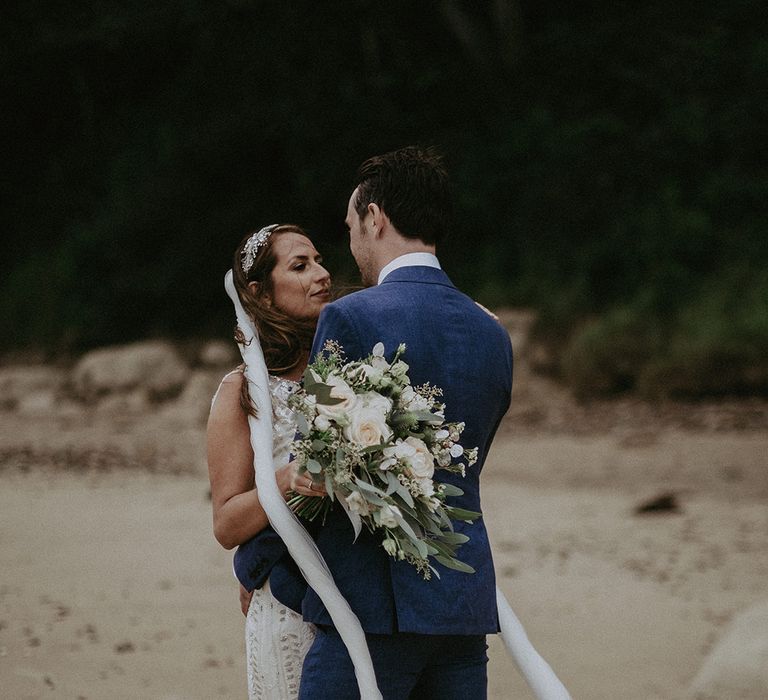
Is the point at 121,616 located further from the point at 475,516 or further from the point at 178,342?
the point at 178,342

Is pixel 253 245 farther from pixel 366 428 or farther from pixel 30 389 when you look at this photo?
pixel 30 389

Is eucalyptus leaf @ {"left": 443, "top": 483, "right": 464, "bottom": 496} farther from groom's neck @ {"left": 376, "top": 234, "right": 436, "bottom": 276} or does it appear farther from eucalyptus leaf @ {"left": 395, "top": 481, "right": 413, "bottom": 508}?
groom's neck @ {"left": 376, "top": 234, "right": 436, "bottom": 276}

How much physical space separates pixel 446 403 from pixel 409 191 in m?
0.45

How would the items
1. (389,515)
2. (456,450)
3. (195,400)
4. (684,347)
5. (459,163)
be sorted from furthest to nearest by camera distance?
(459,163), (195,400), (684,347), (456,450), (389,515)

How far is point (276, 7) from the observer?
69.1 feet

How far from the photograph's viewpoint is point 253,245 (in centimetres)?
295

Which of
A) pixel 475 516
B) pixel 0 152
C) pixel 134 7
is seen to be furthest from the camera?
pixel 0 152

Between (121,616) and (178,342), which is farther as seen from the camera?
(178,342)

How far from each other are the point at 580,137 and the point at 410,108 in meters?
3.37

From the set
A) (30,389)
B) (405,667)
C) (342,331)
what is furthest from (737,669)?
(30,389)

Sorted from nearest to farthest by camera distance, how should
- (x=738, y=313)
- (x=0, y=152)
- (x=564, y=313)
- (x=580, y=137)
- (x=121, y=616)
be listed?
(x=121, y=616) < (x=738, y=313) < (x=564, y=313) < (x=580, y=137) < (x=0, y=152)

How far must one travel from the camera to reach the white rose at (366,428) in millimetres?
2229

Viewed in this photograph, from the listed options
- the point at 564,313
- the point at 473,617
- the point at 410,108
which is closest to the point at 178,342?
the point at 410,108

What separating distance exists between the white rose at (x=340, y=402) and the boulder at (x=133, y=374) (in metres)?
16.0
